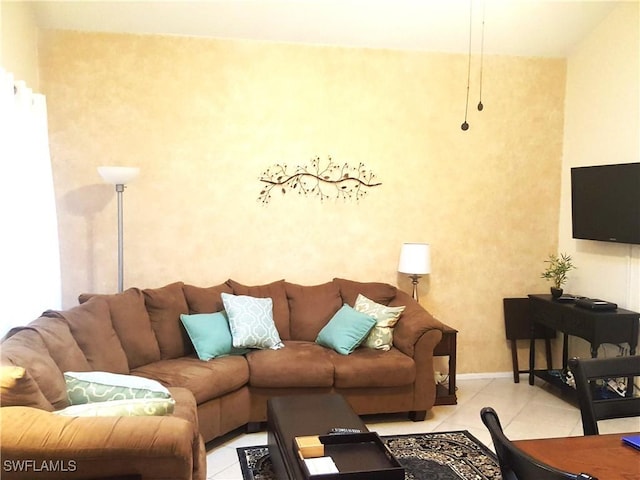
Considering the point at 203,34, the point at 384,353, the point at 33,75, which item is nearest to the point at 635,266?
the point at 384,353

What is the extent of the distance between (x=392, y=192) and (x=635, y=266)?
6.76ft

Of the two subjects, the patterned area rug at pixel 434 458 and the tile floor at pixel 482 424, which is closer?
the patterned area rug at pixel 434 458

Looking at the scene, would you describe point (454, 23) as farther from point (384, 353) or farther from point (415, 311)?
point (384, 353)

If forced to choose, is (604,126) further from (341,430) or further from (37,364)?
(37,364)

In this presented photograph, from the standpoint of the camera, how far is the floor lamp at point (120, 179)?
3.89 m

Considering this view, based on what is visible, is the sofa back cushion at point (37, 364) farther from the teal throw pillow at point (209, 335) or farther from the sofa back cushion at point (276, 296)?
the sofa back cushion at point (276, 296)

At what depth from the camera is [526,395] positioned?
15.4 feet

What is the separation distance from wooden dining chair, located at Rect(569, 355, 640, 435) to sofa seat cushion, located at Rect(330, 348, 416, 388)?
203 centimetres

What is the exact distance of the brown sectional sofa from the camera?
1997 millimetres

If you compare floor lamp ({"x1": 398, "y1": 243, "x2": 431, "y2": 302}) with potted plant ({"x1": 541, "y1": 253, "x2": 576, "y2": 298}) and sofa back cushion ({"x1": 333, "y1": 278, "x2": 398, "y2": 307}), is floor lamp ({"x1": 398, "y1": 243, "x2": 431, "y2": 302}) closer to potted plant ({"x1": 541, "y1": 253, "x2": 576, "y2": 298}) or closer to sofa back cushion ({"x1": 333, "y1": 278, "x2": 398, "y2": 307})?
sofa back cushion ({"x1": 333, "y1": 278, "x2": 398, "y2": 307})

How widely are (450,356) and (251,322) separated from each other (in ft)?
5.44

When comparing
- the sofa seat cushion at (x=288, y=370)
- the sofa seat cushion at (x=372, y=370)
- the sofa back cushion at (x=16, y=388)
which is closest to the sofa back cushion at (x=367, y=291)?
the sofa seat cushion at (x=372, y=370)

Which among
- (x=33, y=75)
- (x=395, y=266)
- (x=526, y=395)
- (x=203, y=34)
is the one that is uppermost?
(x=203, y=34)

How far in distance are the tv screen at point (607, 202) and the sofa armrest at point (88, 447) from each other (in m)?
3.72
